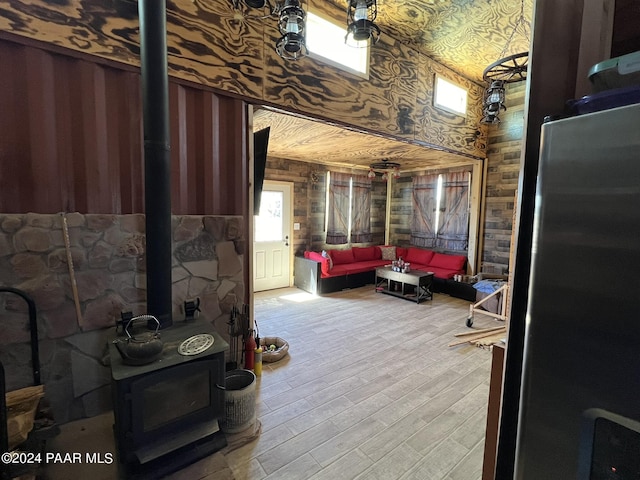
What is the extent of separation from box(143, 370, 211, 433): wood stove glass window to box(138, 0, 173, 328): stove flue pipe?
46 cm

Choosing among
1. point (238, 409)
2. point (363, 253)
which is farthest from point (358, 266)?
point (238, 409)

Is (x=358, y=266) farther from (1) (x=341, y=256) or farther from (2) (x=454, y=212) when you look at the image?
(2) (x=454, y=212)

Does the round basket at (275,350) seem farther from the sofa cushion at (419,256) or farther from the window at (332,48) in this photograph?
the sofa cushion at (419,256)

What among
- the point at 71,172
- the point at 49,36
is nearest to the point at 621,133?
the point at 71,172

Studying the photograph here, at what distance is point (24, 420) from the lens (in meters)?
1.63

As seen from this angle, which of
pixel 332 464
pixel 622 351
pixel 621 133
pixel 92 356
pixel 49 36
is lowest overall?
pixel 332 464

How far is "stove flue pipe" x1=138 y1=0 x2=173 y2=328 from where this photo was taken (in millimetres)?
1860

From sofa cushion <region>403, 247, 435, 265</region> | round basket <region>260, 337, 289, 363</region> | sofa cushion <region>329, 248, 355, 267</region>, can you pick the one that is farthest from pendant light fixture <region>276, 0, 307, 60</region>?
sofa cushion <region>403, 247, 435, 265</region>

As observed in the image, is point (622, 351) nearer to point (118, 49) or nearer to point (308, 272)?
point (118, 49)

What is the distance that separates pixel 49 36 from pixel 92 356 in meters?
2.04

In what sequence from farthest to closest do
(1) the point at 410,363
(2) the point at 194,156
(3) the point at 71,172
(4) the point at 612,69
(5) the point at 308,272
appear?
(5) the point at 308,272 < (1) the point at 410,363 < (2) the point at 194,156 < (3) the point at 71,172 < (4) the point at 612,69

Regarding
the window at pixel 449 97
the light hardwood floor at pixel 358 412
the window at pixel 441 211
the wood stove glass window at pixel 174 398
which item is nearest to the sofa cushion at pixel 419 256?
the window at pixel 441 211

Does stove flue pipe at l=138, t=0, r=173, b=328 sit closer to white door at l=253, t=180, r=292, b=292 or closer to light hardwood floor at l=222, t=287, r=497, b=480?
light hardwood floor at l=222, t=287, r=497, b=480

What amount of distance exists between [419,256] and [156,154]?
546 cm
